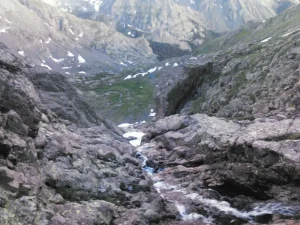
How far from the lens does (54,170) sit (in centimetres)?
2564

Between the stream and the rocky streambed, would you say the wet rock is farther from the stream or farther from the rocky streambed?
the stream

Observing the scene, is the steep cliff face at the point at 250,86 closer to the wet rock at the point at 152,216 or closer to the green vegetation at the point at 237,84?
the green vegetation at the point at 237,84

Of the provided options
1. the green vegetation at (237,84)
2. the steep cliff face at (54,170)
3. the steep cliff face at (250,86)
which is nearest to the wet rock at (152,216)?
the steep cliff face at (54,170)

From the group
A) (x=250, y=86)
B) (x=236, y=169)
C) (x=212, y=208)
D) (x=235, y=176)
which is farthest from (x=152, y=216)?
(x=250, y=86)

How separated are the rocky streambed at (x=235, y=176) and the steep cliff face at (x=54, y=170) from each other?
491 cm

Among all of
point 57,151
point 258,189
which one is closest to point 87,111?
point 57,151

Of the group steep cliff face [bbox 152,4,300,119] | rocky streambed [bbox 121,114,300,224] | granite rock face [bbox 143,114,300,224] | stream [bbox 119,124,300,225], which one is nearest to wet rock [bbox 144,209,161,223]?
rocky streambed [bbox 121,114,300,224]

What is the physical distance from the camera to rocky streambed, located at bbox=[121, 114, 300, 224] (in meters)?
30.3

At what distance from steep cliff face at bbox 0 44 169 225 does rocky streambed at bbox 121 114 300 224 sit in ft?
16.1

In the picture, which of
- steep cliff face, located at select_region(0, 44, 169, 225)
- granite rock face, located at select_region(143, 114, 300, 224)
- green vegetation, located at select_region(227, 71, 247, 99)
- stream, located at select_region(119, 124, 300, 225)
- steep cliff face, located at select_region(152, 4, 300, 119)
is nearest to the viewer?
steep cliff face, located at select_region(0, 44, 169, 225)

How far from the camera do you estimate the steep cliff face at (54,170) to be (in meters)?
20.7

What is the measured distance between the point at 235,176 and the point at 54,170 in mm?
19806

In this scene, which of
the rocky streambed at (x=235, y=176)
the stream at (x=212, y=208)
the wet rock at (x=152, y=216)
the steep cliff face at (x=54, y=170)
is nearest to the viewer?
the steep cliff face at (x=54, y=170)

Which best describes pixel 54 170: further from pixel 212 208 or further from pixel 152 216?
pixel 212 208
